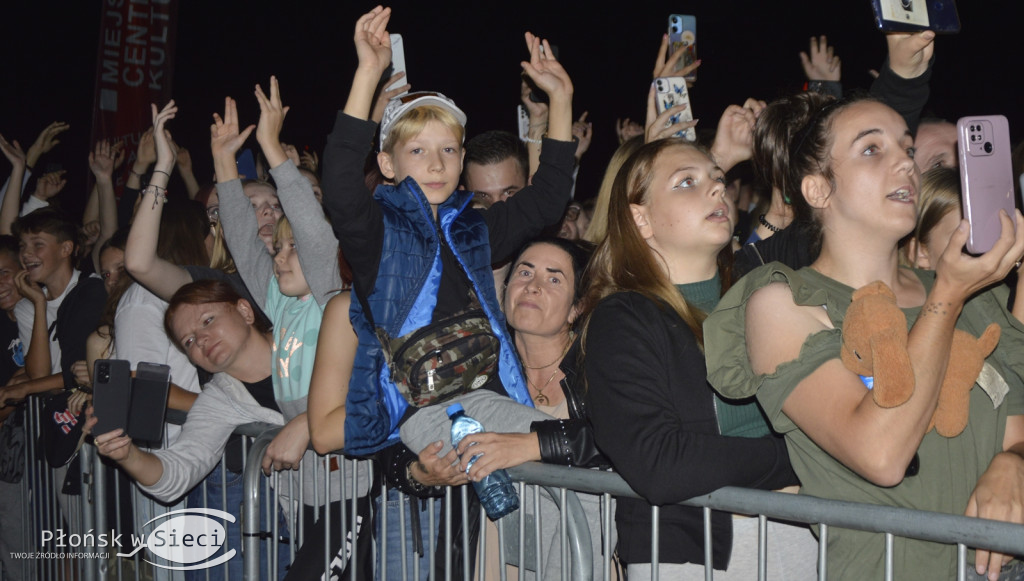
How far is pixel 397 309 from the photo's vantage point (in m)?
2.53

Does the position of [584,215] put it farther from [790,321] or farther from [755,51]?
[755,51]

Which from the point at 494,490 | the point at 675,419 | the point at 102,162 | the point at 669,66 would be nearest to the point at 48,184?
the point at 102,162

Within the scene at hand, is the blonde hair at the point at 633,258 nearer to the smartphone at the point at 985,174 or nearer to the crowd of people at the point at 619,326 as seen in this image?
the crowd of people at the point at 619,326

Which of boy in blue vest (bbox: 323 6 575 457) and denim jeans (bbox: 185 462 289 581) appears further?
denim jeans (bbox: 185 462 289 581)

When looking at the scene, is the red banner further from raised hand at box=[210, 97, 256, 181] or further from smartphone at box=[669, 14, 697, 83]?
smartphone at box=[669, 14, 697, 83]

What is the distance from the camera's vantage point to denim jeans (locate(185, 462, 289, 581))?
3.29 m

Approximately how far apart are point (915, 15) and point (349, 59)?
333 inches

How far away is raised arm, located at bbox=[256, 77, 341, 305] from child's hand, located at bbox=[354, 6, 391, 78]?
0.60 meters

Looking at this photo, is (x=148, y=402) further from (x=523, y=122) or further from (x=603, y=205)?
(x=523, y=122)

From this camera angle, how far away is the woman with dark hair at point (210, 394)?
313 centimetres

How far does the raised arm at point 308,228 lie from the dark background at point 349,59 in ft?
20.1

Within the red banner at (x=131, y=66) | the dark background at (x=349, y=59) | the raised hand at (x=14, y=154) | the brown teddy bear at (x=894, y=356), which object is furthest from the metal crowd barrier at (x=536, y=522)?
the dark background at (x=349, y=59)

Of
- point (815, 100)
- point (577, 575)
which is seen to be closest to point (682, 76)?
point (815, 100)

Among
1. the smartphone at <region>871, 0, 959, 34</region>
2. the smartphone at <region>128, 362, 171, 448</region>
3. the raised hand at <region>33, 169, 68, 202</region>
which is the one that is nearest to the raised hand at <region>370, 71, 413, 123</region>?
the smartphone at <region>128, 362, 171, 448</region>
